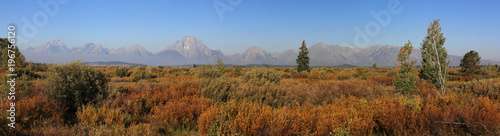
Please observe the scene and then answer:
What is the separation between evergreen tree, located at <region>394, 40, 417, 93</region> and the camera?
12203 millimetres

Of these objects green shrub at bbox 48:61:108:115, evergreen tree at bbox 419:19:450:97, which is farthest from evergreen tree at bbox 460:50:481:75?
green shrub at bbox 48:61:108:115

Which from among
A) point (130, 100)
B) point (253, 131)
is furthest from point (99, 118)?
point (253, 131)

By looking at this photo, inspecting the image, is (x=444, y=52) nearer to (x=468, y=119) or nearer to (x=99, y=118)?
(x=468, y=119)

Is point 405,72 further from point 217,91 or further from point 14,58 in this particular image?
point 14,58

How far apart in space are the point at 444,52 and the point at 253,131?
1019 centimetres

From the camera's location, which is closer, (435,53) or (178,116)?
(178,116)

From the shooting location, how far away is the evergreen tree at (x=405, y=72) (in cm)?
1220

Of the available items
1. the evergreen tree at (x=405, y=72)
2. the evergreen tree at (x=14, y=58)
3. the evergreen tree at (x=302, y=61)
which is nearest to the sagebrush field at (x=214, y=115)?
the evergreen tree at (x=14, y=58)

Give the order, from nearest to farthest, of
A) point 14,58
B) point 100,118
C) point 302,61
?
point 100,118
point 14,58
point 302,61

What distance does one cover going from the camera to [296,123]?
464 cm

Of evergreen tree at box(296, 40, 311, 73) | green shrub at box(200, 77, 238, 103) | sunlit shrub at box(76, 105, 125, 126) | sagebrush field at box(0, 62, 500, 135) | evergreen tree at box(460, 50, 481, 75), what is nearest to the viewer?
sagebrush field at box(0, 62, 500, 135)

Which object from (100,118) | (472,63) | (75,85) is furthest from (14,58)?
(472,63)

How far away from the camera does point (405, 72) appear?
12383mm

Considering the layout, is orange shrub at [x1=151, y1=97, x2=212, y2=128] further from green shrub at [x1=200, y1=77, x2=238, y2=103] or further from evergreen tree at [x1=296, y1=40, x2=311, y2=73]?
evergreen tree at [x1=296, y1=40, x2=311, y2=73]
